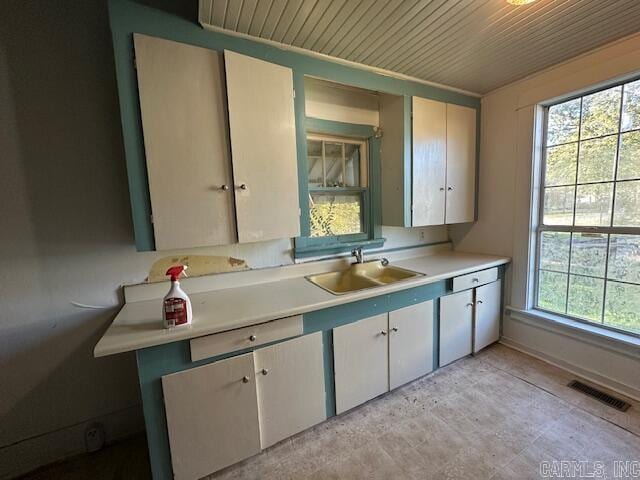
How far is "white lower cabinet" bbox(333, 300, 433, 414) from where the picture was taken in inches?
61.8

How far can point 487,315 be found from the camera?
227 centimetres

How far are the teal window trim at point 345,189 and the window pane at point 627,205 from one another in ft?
5.27

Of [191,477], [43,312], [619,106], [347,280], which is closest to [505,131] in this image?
[619,106]

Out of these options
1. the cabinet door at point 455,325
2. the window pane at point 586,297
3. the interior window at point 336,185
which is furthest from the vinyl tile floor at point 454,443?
the interior window at point 336,185

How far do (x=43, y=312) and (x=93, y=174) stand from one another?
2.63 feet

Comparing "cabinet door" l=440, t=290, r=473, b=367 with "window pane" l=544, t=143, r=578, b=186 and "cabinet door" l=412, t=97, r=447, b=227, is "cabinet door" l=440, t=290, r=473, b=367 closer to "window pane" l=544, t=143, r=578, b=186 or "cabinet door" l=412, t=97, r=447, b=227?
"cabinet door" l=412, t=97, r=447, b=227

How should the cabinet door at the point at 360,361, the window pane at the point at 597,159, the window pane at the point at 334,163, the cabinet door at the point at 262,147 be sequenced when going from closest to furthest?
1. the cabinet door at the point at 262,147
2. the cabinet door at the point at 360,361
3. the window pane at the point at 597,159
4. the window pane at the point at 334,163

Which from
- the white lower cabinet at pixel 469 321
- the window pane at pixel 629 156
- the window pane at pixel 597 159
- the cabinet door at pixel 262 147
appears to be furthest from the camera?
the white lower cabinet at pixel 469 321

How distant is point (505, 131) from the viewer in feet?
7.39

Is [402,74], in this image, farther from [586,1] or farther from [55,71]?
[55,71]

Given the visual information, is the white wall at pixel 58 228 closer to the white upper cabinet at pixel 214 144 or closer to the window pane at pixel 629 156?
the white upper cabinet at pixel 214 144

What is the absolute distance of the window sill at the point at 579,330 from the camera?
67.6 inches

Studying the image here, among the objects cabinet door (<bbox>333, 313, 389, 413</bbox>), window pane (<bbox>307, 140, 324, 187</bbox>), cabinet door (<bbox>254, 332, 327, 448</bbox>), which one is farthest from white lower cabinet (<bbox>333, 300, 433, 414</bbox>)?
window pane (<bbox>307, 140, 324, 187</bbox>)

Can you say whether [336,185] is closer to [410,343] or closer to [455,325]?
[410,343]
